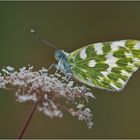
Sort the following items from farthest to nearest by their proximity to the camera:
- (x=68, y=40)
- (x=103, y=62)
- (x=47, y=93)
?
(x=68, y=40), (x=103, y=62), (x=47, y=93)

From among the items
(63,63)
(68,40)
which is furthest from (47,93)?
(68,40)

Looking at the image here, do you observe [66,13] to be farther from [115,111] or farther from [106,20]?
[115,111]

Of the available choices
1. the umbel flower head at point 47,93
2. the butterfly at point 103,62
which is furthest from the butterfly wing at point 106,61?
the umbel flower head at point 47,93

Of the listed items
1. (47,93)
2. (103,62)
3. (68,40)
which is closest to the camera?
(47,93)

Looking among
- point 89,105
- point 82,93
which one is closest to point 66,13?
point 89,105

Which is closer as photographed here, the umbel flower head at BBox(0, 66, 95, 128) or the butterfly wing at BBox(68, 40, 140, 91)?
the umbel flower head at BBox(0, 66, 95, 128)

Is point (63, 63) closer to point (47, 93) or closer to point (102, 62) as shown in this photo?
point (102, 62)

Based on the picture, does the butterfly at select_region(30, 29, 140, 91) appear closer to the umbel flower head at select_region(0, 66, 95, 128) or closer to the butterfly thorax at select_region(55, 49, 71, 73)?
the butterfly thorax at select_region(55, 49, 71, 73)

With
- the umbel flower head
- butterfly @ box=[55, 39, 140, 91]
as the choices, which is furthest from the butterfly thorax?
the umbel flower head
